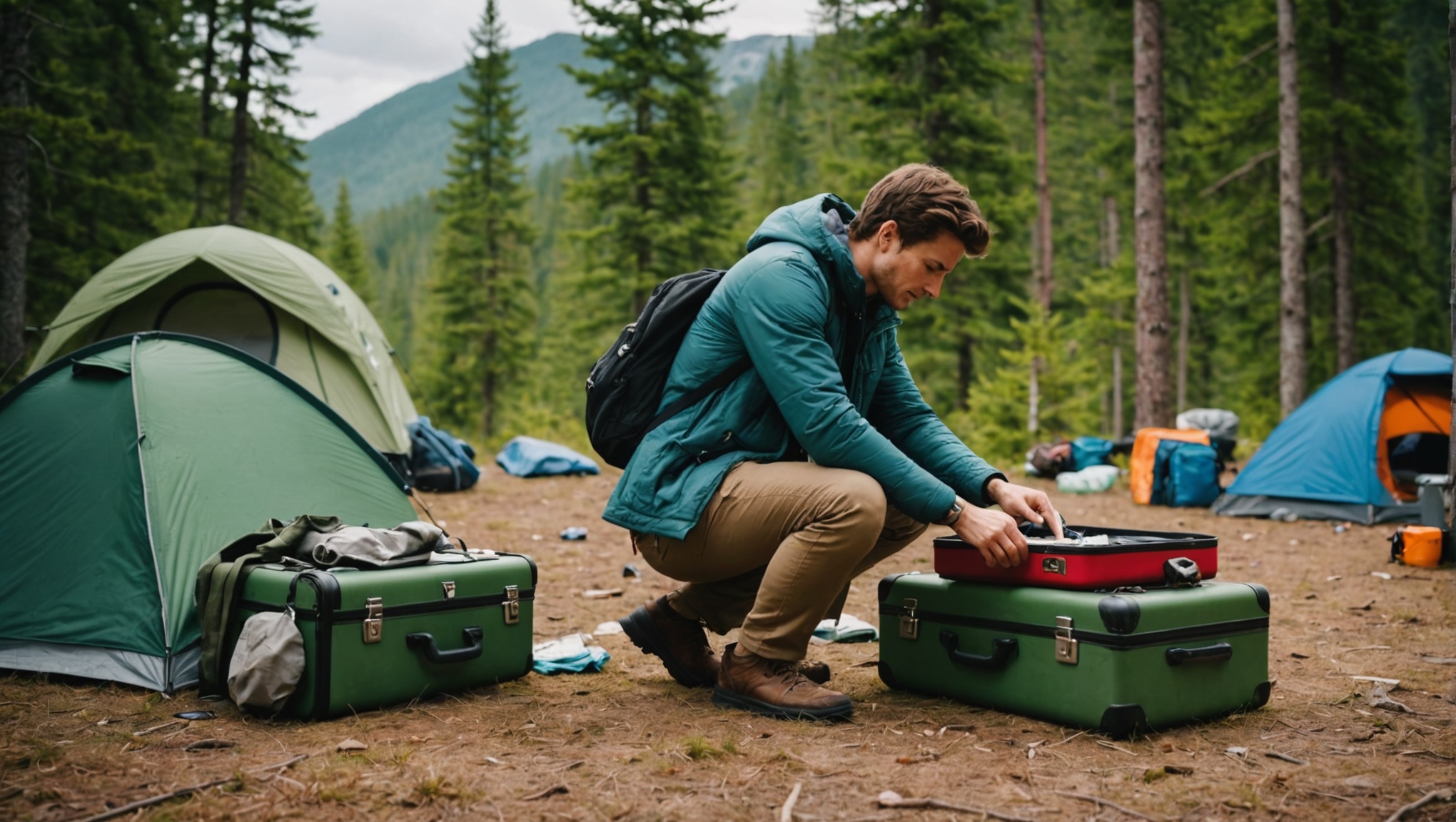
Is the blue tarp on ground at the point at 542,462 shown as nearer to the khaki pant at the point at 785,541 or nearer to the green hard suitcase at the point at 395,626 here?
the green hard suitcase at the point at 395,626

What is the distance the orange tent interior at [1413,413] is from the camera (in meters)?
7.64

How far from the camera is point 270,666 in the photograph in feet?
9.15

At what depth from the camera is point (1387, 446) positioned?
7.96m

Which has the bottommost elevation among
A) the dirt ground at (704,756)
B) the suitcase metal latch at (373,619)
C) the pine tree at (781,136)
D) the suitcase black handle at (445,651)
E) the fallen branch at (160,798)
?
the dirt ground at (704,756)

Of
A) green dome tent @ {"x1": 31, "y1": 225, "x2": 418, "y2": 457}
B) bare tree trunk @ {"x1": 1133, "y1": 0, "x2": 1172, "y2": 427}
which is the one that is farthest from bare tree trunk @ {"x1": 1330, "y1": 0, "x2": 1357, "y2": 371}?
green dome tent @ {"x1": 31, "y1": 225, "x2": 418, "y2": 457}

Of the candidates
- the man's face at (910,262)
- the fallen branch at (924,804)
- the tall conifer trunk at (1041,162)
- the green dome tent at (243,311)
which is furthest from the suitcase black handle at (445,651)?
the tall conifer trunk at (1041,162)

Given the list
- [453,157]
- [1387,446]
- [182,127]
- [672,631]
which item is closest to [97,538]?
[672,631]

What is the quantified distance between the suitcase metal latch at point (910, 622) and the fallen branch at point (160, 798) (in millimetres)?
1903

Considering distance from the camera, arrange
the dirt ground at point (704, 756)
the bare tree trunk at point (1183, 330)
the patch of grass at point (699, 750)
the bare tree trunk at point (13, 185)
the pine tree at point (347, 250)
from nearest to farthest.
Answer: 1. the dirt ground at point (704, 756)
2. the patch of grass at point (699, 750)
3. the bare tree trunk at point (13, 185)
4. the bare tree trunk at point (1183, 330)
5. the pine tree at point (347, 250)

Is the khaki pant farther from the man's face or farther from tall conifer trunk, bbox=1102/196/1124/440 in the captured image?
tall conifer trunk, bbox=1102/196/1124/440

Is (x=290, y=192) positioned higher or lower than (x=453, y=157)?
lower

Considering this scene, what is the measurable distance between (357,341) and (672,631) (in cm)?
621

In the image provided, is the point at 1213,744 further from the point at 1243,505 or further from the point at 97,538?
the point at 1243,505

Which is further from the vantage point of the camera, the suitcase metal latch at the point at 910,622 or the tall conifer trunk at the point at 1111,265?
the tall conifer trunk at the point at 1111,265
